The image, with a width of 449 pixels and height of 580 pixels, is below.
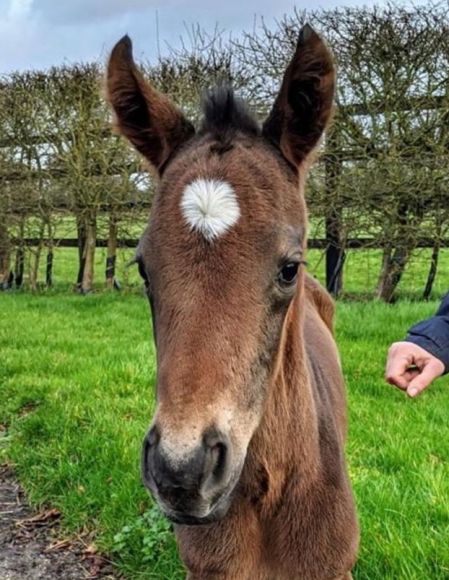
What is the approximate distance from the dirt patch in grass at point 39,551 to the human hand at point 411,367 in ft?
5.78

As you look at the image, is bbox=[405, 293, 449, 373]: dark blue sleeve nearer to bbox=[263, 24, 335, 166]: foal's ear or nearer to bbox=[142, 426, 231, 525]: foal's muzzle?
bbox=[263, 24, 335, 166]: foal's ear

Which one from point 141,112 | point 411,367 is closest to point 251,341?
point 141,112

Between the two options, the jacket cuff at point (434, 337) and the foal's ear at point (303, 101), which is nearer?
the foal's ear at point (303, 101)

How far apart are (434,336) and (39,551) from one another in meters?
2.33

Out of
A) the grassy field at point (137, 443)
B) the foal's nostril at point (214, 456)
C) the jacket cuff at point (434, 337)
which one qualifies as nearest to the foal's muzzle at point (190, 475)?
the foal's nostril at point (214, 456)

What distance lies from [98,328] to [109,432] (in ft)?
13.9

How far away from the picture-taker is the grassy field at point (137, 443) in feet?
11.3

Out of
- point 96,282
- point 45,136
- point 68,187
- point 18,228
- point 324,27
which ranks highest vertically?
point 324,27

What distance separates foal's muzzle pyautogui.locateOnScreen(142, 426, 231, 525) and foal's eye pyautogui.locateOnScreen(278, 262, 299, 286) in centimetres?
51

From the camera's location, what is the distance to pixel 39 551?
3.86m

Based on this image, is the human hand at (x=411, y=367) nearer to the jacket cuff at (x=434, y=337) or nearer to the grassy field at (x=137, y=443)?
the jacket cuff at (x=434, y=337)

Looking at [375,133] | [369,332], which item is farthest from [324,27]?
[369,332]

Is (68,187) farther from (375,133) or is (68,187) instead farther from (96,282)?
(375,133)

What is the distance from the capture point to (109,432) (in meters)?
4.84
